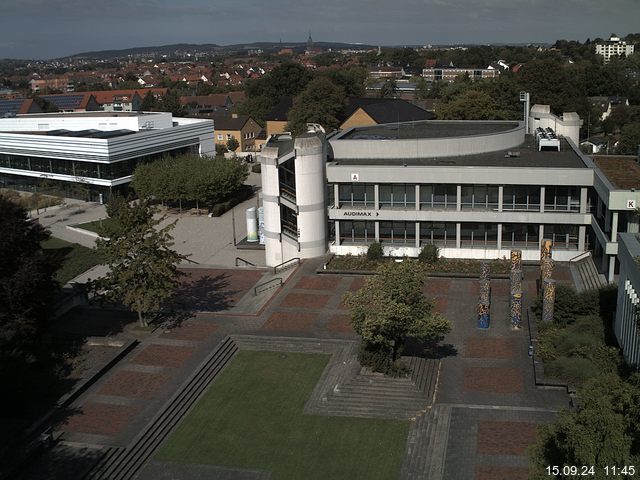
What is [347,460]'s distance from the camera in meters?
23.3

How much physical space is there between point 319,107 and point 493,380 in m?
62.8

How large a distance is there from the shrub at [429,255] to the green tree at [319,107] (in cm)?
4463

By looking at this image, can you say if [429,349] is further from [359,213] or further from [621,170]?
[621,170]

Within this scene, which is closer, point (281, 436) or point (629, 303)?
point (281, 436)

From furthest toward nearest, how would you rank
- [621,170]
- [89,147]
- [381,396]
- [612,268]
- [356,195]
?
[89,147], [356,195], [621,170], [612,268], [381,396]

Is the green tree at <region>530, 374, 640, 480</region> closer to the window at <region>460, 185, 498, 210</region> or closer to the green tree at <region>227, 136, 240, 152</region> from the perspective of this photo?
the window at <region>460, 185, 498, 210</region>

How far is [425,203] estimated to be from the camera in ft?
146

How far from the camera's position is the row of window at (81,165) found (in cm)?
6725

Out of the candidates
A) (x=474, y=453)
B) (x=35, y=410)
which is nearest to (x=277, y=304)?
(x=35, y=410)

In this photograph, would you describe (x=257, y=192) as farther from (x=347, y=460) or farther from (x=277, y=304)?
(x=347, y=460)

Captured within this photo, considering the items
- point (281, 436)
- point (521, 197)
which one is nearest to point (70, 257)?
point (281, 436)

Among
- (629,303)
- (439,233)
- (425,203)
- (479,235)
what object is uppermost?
(425,203)

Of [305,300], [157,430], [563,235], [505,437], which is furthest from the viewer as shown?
[563,235]

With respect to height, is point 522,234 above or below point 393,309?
below
